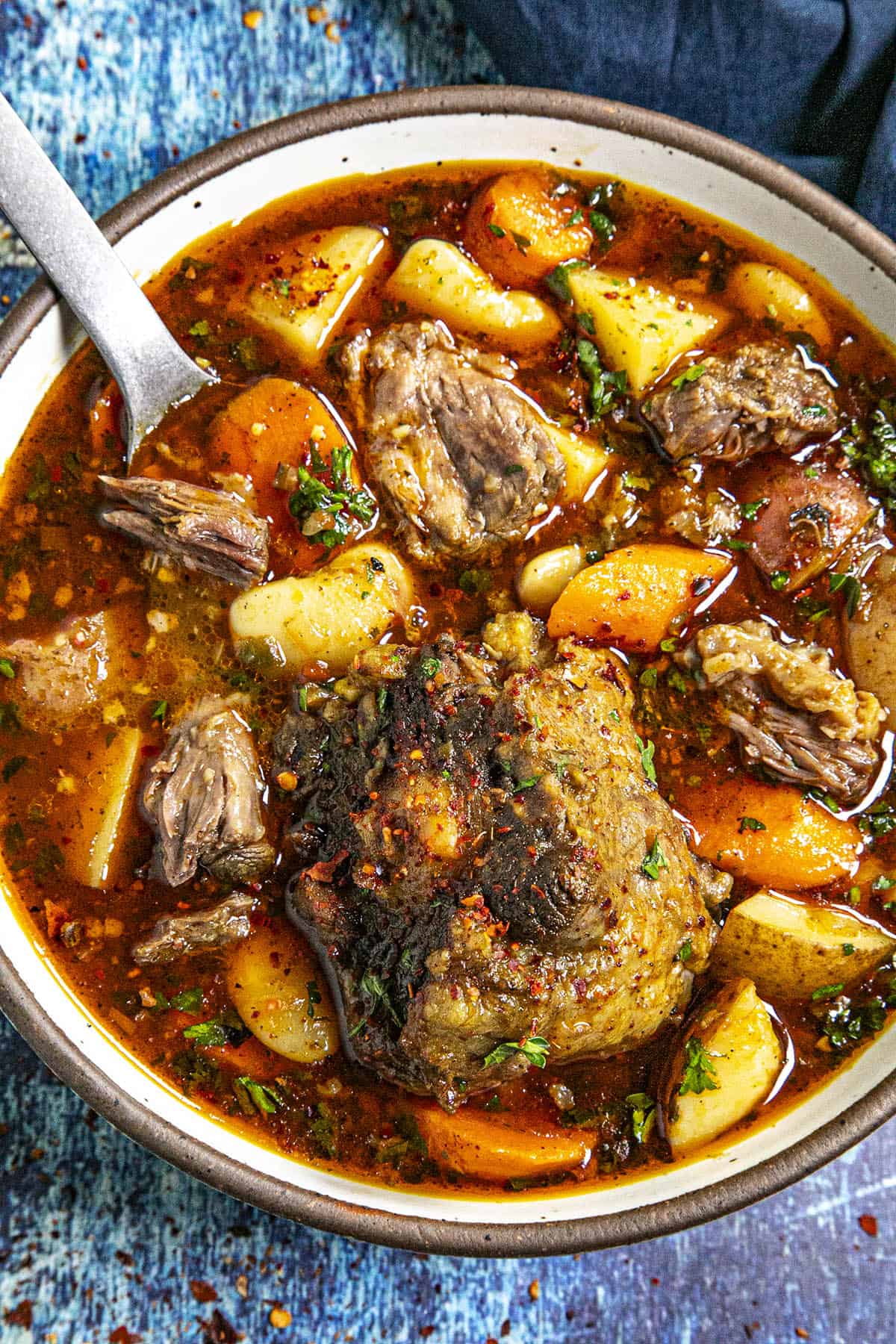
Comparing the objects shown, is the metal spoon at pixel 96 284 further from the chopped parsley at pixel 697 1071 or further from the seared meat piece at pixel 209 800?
the chopped parsley at pixel 697 1071

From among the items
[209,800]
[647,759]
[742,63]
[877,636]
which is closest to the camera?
[209,800]

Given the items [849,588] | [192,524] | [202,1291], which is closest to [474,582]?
[192,524]

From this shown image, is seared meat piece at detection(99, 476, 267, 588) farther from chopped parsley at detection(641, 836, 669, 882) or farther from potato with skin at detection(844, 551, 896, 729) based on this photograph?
potato with skin at detection(844, 551, 896, 729)

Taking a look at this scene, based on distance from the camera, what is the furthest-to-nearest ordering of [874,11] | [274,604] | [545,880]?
[874,11] → [274,604] → [545,880]

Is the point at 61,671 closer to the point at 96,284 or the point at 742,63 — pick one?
the point at 96,284

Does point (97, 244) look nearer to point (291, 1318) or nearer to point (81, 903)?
point (81, 903)

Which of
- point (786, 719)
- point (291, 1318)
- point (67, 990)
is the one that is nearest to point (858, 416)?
point (786, 719)
